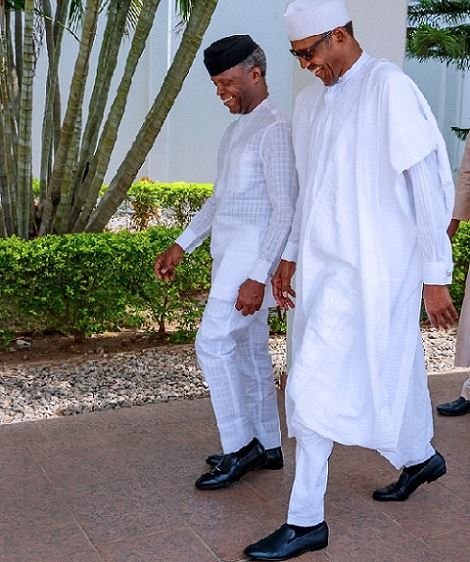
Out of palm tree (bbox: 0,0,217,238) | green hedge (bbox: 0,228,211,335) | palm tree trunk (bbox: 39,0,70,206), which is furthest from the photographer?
palm tree trunk (bbox: 39,0,70,206)

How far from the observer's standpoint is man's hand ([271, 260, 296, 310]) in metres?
3.27

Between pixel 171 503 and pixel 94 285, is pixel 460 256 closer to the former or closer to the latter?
pixel 94 285

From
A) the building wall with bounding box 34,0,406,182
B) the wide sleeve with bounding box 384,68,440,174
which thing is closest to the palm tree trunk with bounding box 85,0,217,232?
the wide sleeve with bounding box 384,68,440,174

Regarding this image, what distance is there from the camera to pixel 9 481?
→ 3.74 m

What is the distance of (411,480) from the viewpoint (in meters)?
3.56

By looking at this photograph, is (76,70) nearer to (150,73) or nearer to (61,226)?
(61,226)

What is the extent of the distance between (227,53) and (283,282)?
869 millimetres

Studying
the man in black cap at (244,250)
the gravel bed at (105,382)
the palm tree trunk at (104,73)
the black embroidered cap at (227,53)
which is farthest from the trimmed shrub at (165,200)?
the black embroidered cap at (227,53)

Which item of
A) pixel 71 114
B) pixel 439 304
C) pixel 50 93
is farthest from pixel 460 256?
pixel 439 304

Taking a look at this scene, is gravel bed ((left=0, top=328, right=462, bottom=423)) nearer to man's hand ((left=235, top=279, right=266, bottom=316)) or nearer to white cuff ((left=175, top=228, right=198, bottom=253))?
white cuff ((left=175, top=228, right=198, bottom=253))

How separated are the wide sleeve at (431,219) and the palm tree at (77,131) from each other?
3.18 meters

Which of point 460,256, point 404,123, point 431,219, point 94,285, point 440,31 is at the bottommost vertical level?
point 460,256

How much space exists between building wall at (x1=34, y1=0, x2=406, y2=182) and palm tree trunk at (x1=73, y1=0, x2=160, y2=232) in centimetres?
565

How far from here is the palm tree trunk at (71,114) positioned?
18.8ft
